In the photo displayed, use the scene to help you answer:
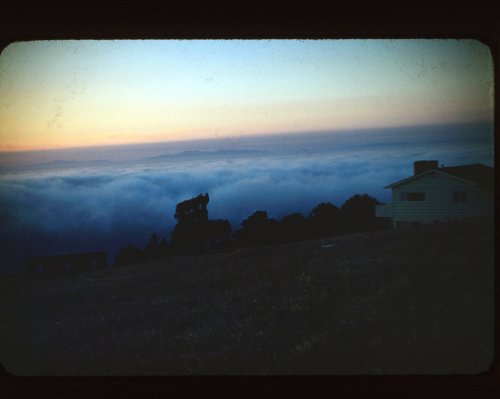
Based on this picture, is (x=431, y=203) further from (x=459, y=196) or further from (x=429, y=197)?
(x=459, y=196)

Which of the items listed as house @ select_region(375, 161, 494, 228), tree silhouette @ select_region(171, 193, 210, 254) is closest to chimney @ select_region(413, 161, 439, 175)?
house @ select_region(375, 161, 494, 228)

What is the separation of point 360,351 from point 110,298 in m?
2.99

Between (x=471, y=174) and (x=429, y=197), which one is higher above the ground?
(x=471, y=174)

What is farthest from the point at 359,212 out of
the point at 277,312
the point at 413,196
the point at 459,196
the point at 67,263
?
the point at 67,263

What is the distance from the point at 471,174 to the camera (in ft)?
14.0

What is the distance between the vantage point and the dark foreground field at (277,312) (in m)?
3.85

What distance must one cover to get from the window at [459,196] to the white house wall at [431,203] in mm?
35

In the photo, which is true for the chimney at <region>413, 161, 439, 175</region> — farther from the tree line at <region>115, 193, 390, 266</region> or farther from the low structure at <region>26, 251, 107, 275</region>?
the low structure at <region>26, 251, 107, 275</region>

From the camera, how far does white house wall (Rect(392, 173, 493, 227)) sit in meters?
4.73

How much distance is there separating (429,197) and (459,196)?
12.8 inches

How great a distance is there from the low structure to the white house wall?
324 centimetres

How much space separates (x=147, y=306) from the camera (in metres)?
5.49

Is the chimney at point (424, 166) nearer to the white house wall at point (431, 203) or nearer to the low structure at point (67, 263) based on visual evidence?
the white house wall at point (431, 203)
